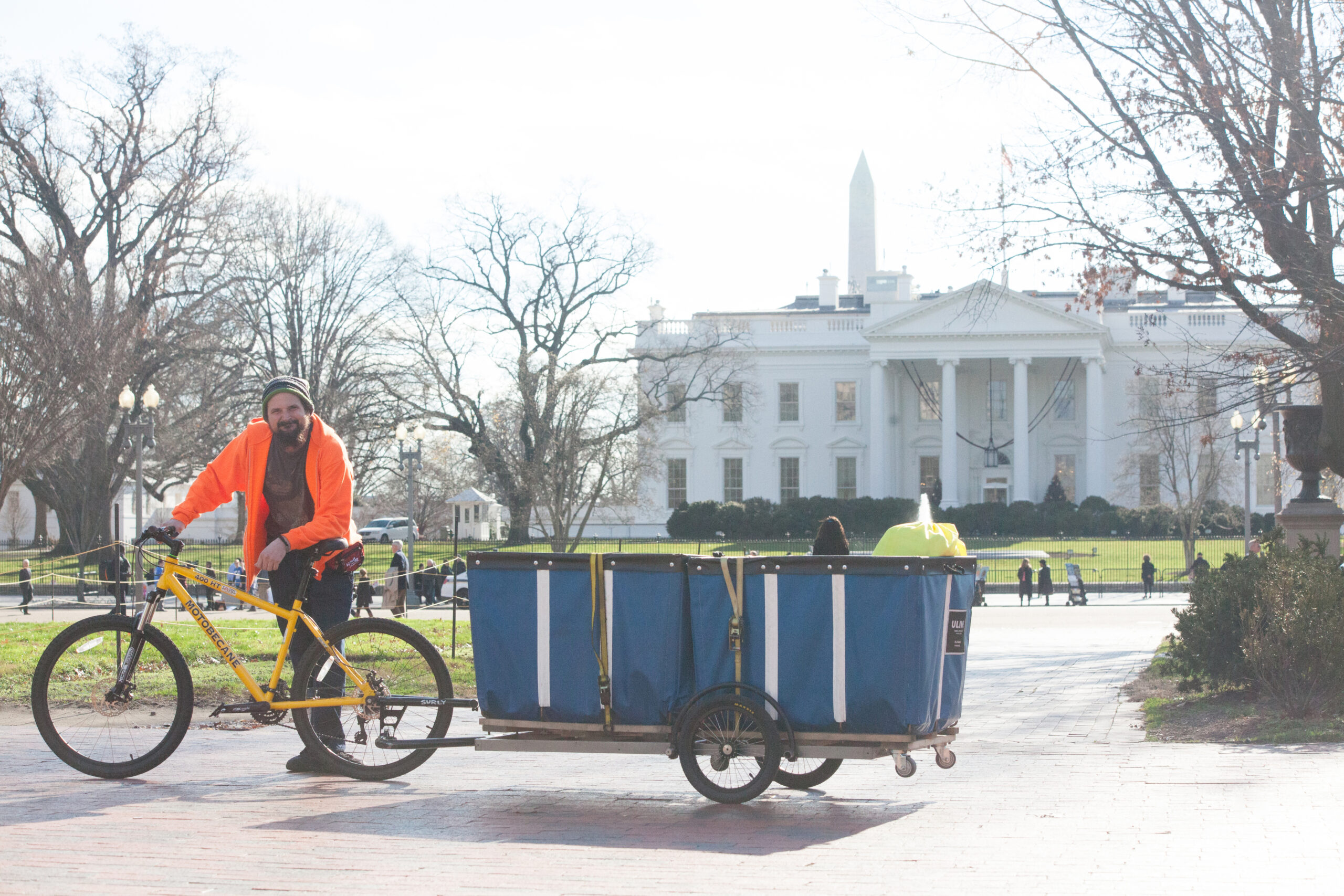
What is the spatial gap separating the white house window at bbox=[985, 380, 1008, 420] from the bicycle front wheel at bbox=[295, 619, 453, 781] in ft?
212

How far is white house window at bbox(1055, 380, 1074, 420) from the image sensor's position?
68688mm

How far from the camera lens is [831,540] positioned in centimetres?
1076

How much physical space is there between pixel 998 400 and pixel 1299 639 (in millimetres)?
61150

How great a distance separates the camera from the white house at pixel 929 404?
2584 inches

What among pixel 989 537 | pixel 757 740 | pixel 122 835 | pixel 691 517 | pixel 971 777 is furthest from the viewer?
pixel 691 517

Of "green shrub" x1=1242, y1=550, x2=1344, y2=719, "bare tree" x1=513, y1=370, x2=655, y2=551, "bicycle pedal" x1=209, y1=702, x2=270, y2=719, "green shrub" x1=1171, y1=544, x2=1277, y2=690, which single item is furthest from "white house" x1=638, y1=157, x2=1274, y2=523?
"bicycle pedal" x1=209, y1=702, x2=270, y2=719

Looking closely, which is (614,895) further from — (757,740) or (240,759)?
(240,759)

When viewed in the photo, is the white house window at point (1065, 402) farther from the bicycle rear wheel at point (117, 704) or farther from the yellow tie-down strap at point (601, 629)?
the bicycle rear wheel at point (117, 704)

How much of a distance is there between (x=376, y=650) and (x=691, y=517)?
55.4 meters

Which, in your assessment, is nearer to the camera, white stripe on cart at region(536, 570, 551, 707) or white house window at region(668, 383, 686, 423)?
white stripe on cart at region(536, 570, 551, 707)

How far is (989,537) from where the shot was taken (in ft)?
183

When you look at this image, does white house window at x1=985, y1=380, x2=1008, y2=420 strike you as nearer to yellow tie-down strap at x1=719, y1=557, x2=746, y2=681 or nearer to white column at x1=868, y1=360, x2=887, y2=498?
white column at x1=868, y1=360, x2=887, y2=498

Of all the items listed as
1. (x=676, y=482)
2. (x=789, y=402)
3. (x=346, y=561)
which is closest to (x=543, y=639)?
(x=346, y=561)

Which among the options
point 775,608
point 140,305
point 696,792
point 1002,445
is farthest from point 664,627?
point 1002,445
